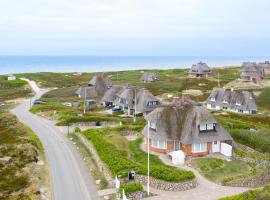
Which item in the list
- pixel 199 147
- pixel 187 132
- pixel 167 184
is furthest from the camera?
pixel 199 147

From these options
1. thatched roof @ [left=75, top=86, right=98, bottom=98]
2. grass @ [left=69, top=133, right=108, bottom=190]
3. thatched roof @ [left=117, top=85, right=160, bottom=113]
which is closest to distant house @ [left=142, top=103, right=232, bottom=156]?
grass @ [left=69, top=133, right=108, bottom=190]

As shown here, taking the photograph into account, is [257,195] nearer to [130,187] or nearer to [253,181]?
[253,181]

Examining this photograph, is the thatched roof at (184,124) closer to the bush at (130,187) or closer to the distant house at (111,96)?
the bush at (130,187)

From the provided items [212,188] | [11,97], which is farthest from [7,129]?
[11,97]

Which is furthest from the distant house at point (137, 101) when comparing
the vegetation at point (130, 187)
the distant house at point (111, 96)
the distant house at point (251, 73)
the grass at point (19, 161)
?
the distant house at point (251, 73)

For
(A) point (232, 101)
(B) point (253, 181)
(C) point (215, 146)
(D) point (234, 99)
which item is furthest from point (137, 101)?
(B) point (253, 181)

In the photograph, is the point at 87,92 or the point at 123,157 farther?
the point at 87,92
